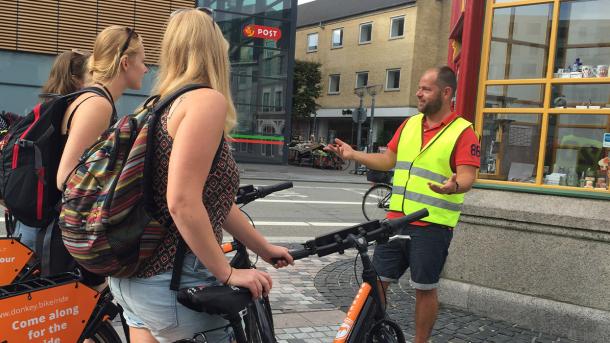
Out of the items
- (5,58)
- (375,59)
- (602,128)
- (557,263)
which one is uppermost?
(375,59)

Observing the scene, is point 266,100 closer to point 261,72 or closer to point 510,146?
point 261,72

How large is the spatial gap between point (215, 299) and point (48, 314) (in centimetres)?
92

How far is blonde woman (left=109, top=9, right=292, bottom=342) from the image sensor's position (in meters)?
1.50

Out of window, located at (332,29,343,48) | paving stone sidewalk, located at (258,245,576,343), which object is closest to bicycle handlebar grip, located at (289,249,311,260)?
paving stone sidewalk, located at (258,245,576,343)

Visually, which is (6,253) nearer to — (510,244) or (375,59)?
(510,244)

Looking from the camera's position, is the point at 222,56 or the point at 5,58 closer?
the point at 222,56

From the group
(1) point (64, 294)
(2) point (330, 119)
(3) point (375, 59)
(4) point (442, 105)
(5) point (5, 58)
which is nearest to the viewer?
(1) point (64, 294)

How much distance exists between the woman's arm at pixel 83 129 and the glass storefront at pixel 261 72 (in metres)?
18.5

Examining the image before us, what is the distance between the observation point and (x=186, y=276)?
1.66 meters

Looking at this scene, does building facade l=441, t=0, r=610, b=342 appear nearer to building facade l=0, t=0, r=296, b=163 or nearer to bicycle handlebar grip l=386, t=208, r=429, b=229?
bicycle handlebar grip l=386, t=208, r=429, b=229

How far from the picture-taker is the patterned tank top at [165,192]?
1.57 meters

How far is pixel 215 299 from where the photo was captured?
5.15 feet

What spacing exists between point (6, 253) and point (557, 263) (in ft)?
12.3

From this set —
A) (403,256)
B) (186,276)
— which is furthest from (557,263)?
(186,276)
